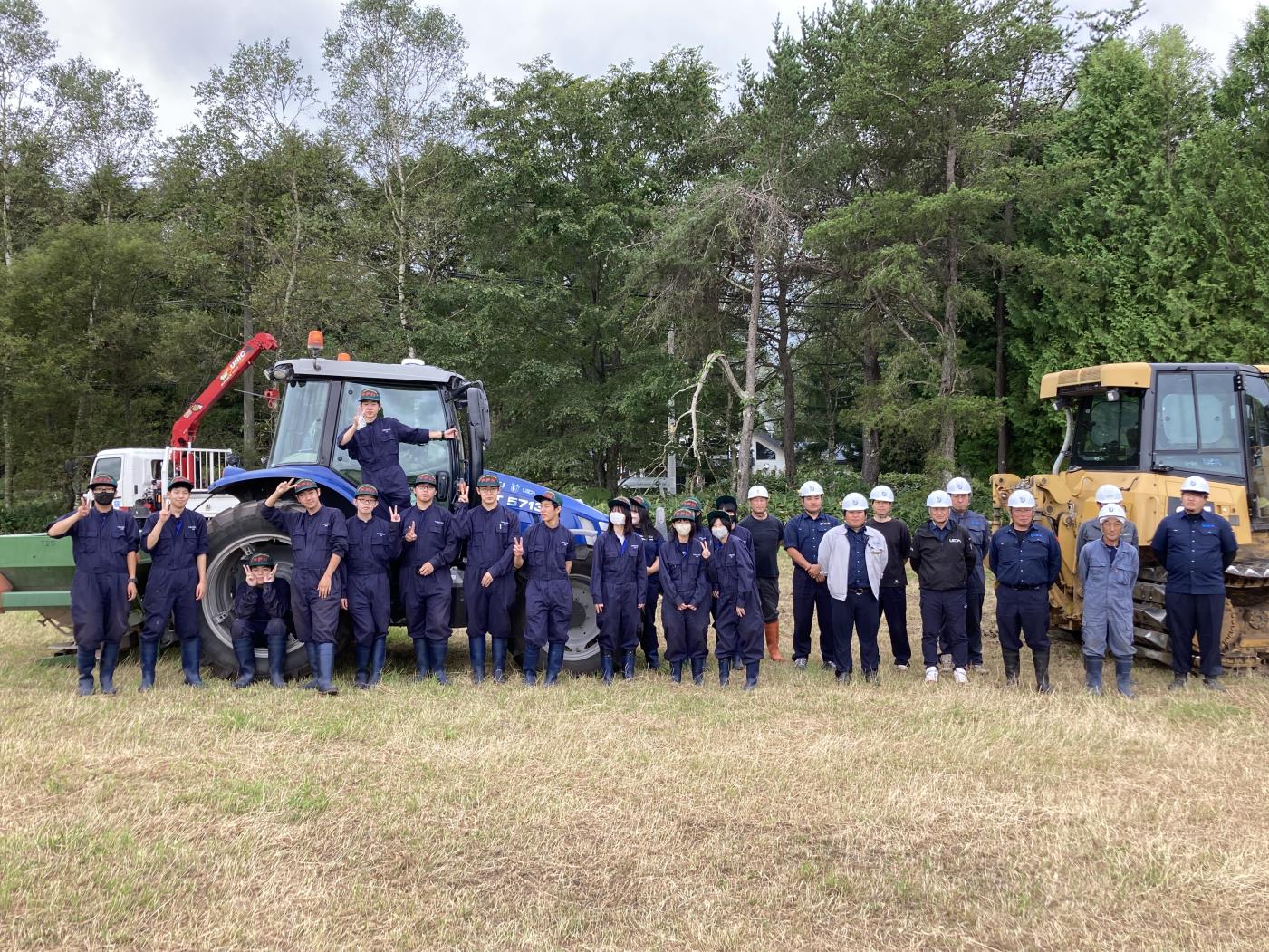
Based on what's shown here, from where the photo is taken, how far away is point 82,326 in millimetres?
23094

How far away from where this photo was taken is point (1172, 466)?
7539 mm

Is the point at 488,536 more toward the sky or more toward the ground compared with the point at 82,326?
more toward the ground

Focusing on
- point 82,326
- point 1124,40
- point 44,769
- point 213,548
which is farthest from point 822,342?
point 44,769

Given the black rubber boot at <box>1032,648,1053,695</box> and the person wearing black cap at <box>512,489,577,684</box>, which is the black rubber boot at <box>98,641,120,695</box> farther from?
the black rubber boot at <box>1032,648,1053,695</box>

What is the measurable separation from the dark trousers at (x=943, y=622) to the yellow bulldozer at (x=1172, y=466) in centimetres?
164

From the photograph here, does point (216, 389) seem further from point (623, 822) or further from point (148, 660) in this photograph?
point (623, 822)

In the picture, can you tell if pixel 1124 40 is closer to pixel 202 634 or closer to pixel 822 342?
pixel 822 342

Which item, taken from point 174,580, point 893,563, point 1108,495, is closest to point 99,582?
point 174,580

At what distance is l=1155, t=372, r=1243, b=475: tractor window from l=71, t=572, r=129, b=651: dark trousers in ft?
27.7

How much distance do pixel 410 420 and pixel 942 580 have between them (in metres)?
4.52

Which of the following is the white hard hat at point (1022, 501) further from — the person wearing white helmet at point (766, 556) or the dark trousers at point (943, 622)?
the person wearing white helmet at point (766, 556)

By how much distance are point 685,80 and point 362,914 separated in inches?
948

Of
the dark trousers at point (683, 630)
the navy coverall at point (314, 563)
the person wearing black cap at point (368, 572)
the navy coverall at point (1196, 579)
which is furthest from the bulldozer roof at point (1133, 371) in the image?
the navy coverall at point (314, 563)

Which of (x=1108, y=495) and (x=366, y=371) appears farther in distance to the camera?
(x=1108, y=495)
